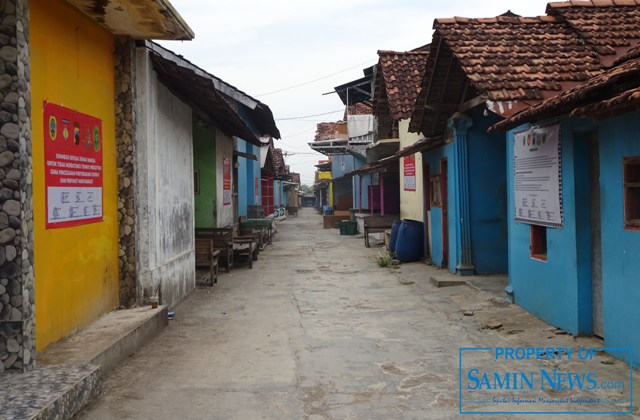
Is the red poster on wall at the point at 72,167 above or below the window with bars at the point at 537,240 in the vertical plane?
above

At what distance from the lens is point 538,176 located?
23.2ft

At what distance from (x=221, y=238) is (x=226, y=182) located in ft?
8.00

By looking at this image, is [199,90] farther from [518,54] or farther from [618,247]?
[618,247]

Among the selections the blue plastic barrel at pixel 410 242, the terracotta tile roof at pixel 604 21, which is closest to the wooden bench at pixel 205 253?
the blue plastic barrel at pixel 410 242

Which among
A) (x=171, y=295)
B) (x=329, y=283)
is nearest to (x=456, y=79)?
(x=329, y=283)

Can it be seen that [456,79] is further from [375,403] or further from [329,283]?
[375,403]

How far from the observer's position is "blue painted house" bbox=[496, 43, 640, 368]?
199 inches

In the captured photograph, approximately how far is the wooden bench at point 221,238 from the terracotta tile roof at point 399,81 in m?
5.17

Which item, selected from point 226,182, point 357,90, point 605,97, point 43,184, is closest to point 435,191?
point 226,182

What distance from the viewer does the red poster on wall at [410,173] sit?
15.3 meters

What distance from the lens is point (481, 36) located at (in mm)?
8773

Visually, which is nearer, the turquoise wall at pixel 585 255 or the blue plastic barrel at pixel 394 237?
the turquoise wall at pixel 585 255

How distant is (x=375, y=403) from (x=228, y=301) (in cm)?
513

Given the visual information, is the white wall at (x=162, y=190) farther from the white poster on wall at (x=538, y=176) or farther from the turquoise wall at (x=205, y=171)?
the white poster on wall at (x=538, y=176)
